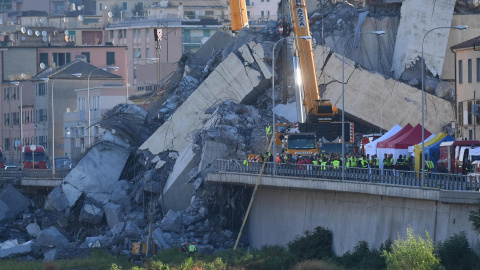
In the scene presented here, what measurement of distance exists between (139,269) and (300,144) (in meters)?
13.0

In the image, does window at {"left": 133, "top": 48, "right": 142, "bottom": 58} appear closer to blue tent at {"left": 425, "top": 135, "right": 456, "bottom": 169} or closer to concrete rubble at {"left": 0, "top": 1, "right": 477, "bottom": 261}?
concrete rubble at {"left": 0, "top": 1, "right": 477, "bottom": 261}

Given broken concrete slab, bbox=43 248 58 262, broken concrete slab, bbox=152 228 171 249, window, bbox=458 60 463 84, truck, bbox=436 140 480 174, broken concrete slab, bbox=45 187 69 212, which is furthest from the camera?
broken concrete slab, bbox=45 187 69 212

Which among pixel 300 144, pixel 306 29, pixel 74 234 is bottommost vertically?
pixel 74 234

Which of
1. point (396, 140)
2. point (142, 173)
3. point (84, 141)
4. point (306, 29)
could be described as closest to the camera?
point (396, 140)

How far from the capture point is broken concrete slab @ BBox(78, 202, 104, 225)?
9056 cm

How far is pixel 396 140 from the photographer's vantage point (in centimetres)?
7100

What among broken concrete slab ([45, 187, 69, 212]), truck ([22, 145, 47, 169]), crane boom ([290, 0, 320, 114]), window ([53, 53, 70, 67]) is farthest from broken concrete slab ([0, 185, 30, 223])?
window ([53, 53, 70, 67])

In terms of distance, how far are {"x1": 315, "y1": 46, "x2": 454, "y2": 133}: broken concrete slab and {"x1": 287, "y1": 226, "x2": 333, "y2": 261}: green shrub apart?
22684mm

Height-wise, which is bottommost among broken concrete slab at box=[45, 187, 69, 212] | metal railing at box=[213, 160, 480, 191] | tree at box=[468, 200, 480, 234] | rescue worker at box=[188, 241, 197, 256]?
rescue worker at box=[188, 241, 197, 256]

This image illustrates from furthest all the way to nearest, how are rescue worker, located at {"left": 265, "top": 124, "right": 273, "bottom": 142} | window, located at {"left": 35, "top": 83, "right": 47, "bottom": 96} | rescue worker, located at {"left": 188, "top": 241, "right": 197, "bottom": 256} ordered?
window, located at {"left": 35, "top": 83, "right": 47, "bottom": 96}, rescue worker, located at {"left": 265, "top": 124, "right": 273, "bottom": 142}, rescue worker, located at {"left": 188, "top": 241, "right": 197, "bottom": 256}

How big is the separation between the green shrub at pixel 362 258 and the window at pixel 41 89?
251ft

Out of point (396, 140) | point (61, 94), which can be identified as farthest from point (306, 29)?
point (61, 94)

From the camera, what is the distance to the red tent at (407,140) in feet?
229

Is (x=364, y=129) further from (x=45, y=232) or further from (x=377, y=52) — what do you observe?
(x=45, y=232)
